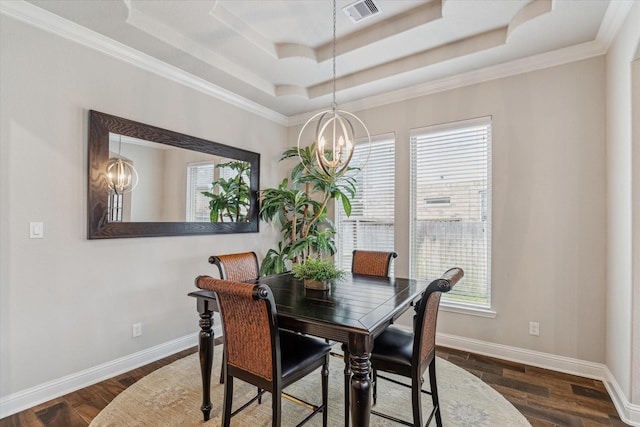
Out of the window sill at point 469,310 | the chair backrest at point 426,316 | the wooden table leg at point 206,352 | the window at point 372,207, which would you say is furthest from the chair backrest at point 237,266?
the window sill at point 469,310

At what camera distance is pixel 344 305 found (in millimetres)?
1885

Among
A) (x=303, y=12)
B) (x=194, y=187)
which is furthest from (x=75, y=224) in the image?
(x=303, y=12)

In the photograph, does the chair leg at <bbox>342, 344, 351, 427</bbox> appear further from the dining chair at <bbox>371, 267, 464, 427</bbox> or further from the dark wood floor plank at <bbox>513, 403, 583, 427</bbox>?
the dark wood floor plank at <bbox>513, 403, 583, 427</bbox>

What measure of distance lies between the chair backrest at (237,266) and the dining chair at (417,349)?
125 cm

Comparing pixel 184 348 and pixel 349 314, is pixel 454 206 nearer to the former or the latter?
pixel 349 314

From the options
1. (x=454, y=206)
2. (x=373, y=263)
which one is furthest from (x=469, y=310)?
(x=373, y=263)

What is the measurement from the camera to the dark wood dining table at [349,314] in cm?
149

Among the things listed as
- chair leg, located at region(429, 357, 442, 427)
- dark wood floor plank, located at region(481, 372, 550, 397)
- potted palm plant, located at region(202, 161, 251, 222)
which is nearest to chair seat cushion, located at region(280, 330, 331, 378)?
chair leg, located at region(429, 357, 442, 427)

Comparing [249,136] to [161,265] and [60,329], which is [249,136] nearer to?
[161,265]

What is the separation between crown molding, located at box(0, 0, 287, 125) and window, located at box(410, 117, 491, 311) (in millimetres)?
2308

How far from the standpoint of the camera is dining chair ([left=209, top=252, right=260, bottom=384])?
8.21ft

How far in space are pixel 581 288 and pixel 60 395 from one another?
4.19 m

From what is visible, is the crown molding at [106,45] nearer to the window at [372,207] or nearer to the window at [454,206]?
the window at [372,207]

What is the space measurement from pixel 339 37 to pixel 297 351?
273 centimetres
